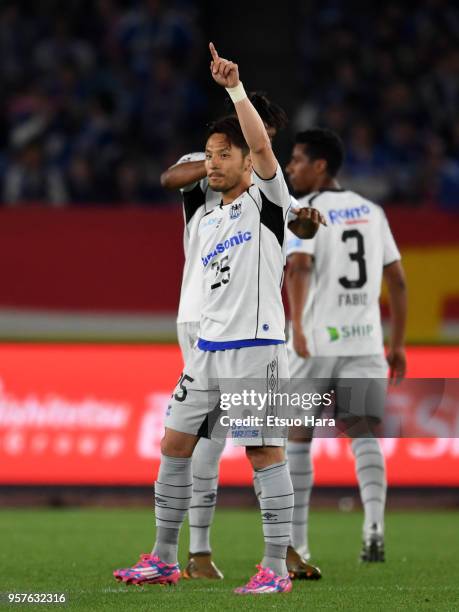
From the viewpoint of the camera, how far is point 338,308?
7281 millimetres

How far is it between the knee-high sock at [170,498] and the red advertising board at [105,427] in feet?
15.6

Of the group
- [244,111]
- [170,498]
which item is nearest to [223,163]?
[244,111]

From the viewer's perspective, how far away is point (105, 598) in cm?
546

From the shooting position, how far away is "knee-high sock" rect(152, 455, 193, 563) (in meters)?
5.83

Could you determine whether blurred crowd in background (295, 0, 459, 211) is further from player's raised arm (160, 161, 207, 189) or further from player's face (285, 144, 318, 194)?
player's raised arm (160, 161, 207, 189)

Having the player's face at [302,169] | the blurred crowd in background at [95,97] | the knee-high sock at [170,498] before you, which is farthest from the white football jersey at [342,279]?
the blurred crowd in background at [95,97]

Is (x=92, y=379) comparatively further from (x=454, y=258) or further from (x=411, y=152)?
(x=411, y=152)

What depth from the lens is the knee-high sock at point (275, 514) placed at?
5.65 m

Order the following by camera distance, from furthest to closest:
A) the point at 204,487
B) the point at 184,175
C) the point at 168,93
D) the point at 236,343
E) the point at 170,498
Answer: the point at 168,93 < the point at 204,487 < the point at 184,175 < the point at 170,498 < the point at 236,343

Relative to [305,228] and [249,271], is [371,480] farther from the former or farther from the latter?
[249,271]

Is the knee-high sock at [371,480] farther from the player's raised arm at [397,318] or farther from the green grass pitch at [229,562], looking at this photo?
the player's raised arm at [397,318]

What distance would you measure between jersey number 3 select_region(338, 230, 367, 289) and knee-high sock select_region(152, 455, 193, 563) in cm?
186

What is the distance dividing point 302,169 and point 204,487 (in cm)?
194

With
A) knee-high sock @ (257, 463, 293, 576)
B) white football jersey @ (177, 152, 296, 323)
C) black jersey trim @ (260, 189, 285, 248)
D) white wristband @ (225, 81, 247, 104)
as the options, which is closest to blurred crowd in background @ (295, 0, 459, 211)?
white football jersey @ (177, 152, 296, 323)
